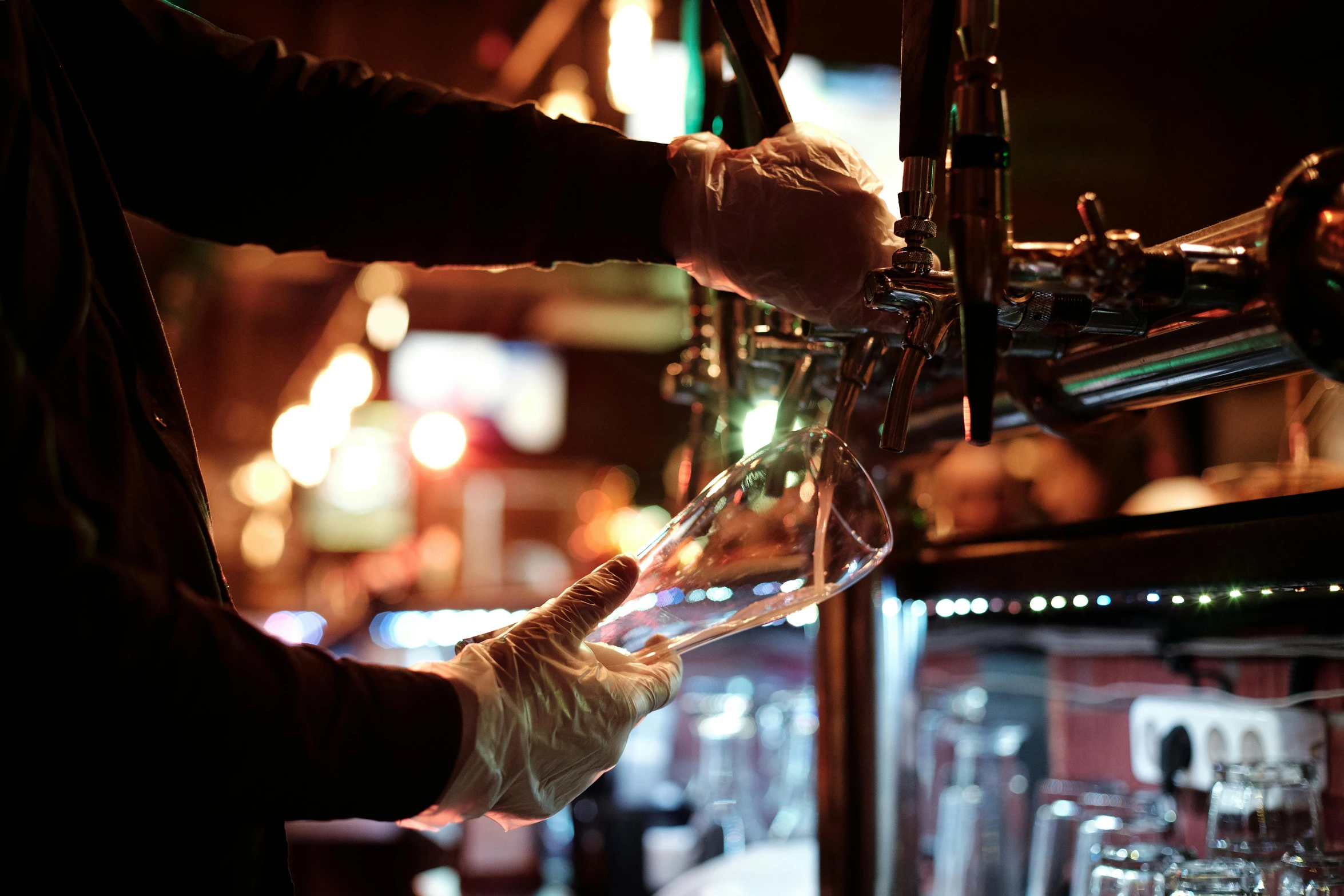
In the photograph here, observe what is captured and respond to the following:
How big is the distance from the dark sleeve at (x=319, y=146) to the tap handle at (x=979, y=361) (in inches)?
12.6

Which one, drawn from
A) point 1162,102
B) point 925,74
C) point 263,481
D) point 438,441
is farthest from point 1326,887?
point 263,481

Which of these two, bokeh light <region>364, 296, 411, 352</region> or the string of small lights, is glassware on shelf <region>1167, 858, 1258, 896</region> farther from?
bokeh light <region>364, 296, 411, 352</region>

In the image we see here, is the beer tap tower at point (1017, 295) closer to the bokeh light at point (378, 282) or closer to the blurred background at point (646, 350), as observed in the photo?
the blurred background at point (646, 350)

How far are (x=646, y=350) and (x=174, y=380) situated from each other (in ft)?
22.1

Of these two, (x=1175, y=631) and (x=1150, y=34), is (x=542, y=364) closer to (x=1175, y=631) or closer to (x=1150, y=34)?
(x=1150, y=34)

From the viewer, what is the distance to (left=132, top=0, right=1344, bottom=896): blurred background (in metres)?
1.77

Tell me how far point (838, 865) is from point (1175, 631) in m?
0.38

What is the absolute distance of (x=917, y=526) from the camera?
1.07m

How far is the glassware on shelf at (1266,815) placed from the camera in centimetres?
69

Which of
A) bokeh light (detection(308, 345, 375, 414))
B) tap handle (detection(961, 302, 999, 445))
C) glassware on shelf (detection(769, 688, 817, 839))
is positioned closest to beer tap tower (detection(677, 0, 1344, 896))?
tap handle (detection(961, 302, 999, 445))

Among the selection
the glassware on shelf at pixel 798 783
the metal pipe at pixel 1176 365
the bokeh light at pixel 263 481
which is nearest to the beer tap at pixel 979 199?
the metal pipe at pixel 1176 365

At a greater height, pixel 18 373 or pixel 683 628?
pixel 18 373

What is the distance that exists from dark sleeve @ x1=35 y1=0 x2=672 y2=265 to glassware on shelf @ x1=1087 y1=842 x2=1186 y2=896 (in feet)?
1.81

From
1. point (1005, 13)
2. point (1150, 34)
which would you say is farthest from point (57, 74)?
point (1150, 34)
